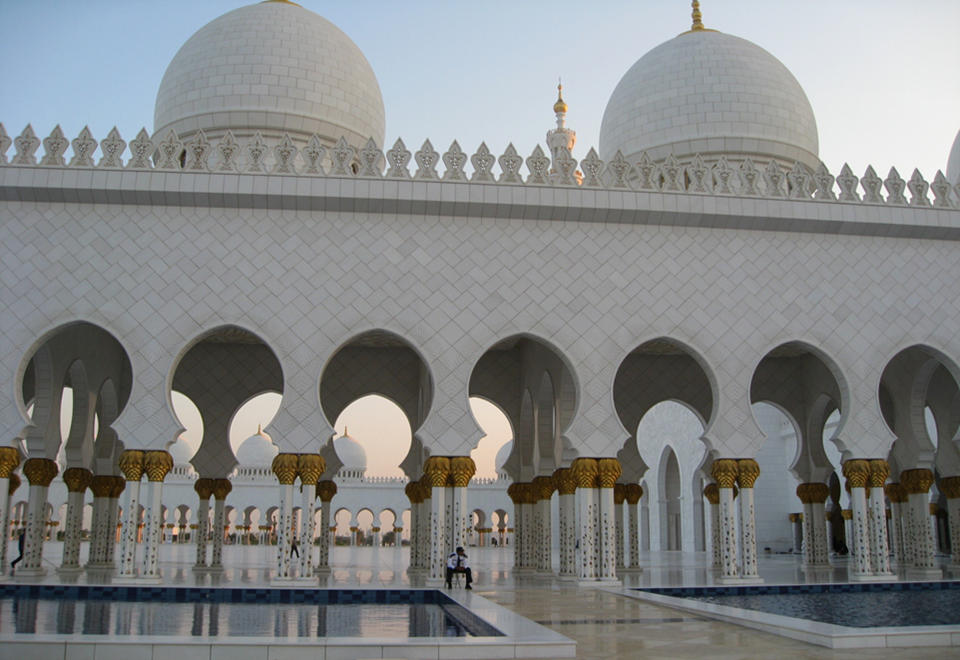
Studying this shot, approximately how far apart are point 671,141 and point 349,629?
787cm

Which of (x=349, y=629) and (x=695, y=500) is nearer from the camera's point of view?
(x=349, y=629)

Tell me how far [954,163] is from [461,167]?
7.35 metres

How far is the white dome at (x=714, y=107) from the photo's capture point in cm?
1070

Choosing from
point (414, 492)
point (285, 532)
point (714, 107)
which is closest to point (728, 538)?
point (414, 492)

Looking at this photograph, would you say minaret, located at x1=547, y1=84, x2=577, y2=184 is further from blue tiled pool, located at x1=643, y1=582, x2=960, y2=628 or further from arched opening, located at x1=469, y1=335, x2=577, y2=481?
blue tiled pool, located at x1=643, y1=582, x2=960, y2=628

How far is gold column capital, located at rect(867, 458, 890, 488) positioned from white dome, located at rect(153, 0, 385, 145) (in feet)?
21.7

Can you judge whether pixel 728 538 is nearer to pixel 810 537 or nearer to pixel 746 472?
pixel 746 472

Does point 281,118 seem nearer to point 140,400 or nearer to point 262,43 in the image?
point 262,43

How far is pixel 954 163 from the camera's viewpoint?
11812 mm

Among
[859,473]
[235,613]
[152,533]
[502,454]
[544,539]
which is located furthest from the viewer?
[502,454]

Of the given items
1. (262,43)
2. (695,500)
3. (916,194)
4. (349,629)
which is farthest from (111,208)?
(695,500)

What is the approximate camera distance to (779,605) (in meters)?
6.13

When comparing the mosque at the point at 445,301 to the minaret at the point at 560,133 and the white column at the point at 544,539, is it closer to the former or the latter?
the white column at the point at 544,539

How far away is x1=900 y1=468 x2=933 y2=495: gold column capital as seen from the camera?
922 cm
